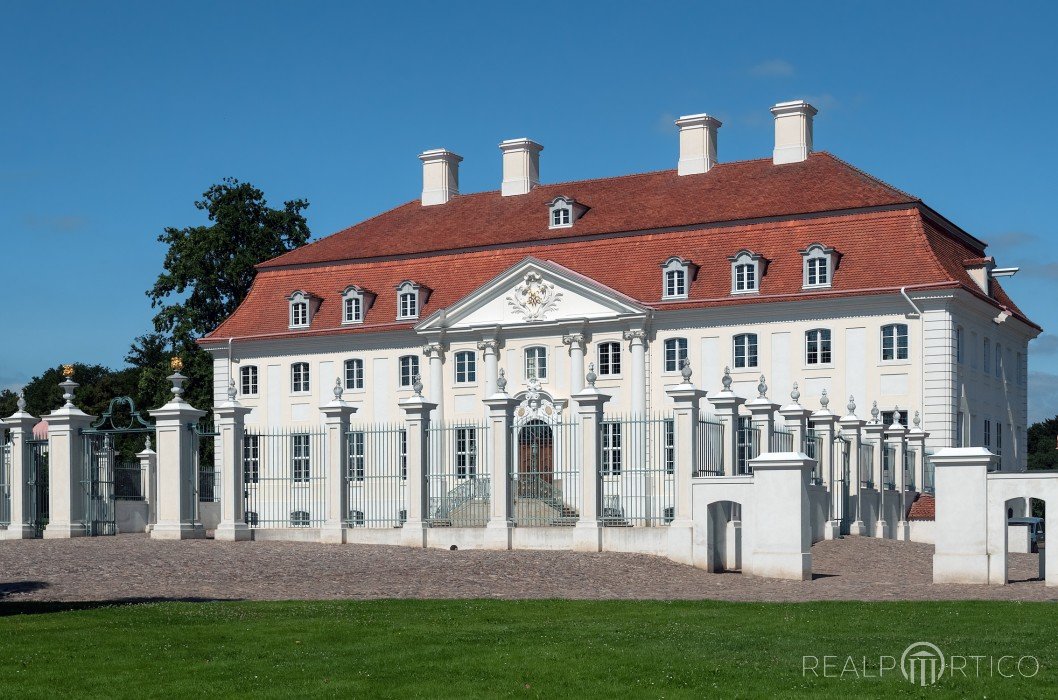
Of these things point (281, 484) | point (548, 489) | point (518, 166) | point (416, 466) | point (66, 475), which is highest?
point (518, 166)

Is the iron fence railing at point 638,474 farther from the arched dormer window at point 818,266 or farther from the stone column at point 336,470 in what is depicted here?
the arched dormer window at point 818,266

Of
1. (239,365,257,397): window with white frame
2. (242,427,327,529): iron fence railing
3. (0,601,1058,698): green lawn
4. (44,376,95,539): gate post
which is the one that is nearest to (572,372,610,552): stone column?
(242,427,327,529): iron fence railing

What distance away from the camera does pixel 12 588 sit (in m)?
20.0

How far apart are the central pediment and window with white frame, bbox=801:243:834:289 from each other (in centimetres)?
510

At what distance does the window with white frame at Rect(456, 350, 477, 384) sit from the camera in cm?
5175

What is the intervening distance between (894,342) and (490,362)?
12.9 m

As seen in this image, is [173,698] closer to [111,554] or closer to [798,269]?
[111,554]

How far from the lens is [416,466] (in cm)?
2814

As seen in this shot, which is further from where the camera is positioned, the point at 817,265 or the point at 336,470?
the point at 817,265

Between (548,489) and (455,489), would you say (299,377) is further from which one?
(548,489)

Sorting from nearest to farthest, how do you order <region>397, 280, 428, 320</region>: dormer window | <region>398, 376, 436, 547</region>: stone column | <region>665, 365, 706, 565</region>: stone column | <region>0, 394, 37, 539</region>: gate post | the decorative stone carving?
<region>665, 365, 706, 565</region>: stone column < <region>398, 376, 436, 547</region>: stone column < <region>0, 394, 37, 539</region>: gate post < the decorative stone carving < <region>397, 280, 428, 320</region>: dormer window

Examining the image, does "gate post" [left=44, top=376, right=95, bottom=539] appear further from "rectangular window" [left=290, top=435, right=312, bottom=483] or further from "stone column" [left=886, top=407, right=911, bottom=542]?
"stone column" [left=886, top=407, right=911, bottom=542]

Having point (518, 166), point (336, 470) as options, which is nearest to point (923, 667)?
point (336, 470)

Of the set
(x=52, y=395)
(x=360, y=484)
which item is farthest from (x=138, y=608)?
(x=52, y=395)
